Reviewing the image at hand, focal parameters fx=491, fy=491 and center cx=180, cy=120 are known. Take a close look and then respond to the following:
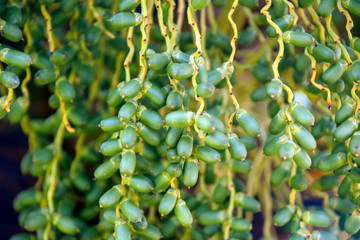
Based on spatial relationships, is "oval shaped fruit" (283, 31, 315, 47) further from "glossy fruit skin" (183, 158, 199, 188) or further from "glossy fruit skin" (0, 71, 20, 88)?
"glossy fruit skin" (0, 71, 20, 88)

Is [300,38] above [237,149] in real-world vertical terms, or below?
above

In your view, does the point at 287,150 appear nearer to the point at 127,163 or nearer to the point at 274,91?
the point at 274,91

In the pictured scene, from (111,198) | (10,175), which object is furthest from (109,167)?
(10,175)

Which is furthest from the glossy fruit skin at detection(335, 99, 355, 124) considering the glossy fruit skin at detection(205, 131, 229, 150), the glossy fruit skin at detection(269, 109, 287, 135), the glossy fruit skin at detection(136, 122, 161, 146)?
the glossy fruit skin at detection(136, 122, 161, 146)

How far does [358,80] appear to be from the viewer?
90 centimetres

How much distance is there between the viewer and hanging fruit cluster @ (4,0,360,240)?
88 cm

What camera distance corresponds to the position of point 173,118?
0.83 metres

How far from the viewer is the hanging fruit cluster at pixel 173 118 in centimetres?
88

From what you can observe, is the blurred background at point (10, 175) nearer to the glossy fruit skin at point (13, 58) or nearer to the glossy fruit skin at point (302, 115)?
the glossy fruit skin at point (13, 58)

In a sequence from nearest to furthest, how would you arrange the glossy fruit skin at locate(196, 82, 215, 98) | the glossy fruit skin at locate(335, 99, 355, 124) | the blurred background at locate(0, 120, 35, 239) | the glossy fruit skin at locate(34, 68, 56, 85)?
the glossy fruit skin at locate(196, 82, 215, 98)
the glossy fruit skin at locate(335, 99, 355, 124)
the glossy fruit skin at locate(34, 68, 56, 85)
the blurred background at locate(0, 120, 35, 239)

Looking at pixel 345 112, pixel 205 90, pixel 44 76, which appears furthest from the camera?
pixel 44 76

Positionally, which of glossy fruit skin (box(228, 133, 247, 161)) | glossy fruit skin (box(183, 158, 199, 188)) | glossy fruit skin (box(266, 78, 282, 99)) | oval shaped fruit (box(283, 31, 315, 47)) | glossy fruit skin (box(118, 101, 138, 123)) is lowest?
glossy fruit skin (box(183, 158, 199, 188))

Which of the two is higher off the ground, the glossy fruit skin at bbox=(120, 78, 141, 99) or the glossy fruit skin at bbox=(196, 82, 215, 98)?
the glossy fruit skin at bbox=(196, 82, 215, 98)

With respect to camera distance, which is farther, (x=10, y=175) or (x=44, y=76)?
(x=10, y=175)
